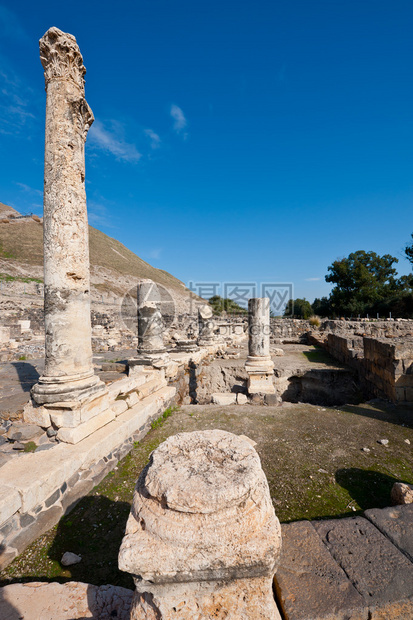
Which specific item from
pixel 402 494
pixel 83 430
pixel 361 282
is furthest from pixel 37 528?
pixel 361 282

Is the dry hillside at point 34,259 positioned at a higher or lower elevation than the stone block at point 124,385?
higher

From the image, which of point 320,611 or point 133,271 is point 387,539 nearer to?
point 320,611

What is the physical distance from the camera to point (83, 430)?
3.44 meters

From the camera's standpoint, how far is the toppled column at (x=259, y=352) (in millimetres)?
6988

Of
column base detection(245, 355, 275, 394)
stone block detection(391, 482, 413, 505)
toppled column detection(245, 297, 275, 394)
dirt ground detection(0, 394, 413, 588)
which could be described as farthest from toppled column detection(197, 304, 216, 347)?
stone block detection(391, 482, 413, 505)

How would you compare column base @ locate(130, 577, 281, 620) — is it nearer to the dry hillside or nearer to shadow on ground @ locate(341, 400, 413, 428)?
shadow on ground @ locate(341, 400, 413, 428)

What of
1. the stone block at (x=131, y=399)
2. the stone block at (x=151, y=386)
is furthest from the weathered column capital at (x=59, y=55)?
the stone block at (x=151, y=386)

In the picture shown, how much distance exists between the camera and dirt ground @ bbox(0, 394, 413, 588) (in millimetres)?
2266

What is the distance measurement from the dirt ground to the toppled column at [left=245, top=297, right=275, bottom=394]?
54.5 inches

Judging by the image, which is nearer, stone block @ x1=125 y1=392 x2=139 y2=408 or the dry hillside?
stone block @ x1=125 y1=392 x2=139 y2=408

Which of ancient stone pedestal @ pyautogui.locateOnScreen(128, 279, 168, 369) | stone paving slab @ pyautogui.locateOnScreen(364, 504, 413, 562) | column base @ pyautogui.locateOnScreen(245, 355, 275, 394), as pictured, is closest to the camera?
stone paving slab @ pyautogui.locateOnScreen(364, 504, 413, 562)

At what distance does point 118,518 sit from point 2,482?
1085mm

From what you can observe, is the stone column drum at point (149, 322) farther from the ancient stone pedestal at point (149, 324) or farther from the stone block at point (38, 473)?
the stone block at point (38, 473)

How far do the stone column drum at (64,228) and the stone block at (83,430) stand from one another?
35 centimetres
